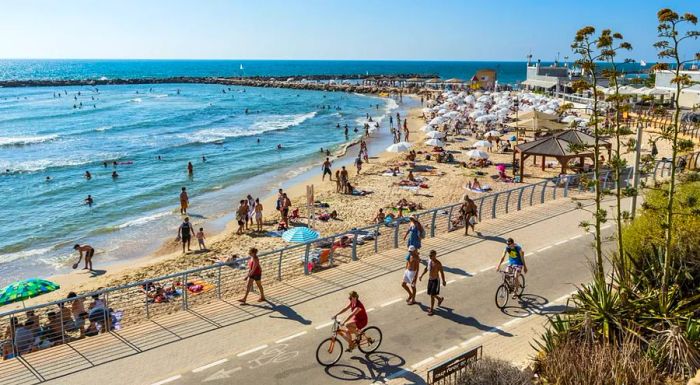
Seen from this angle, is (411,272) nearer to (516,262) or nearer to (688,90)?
(516,262)

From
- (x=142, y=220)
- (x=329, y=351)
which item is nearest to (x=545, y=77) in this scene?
(x=142, y=220)

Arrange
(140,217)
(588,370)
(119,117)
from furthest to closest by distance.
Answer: (119,117)
(140,217)
(588,370)

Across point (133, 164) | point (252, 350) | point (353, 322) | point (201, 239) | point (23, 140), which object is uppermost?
point (353, 322)

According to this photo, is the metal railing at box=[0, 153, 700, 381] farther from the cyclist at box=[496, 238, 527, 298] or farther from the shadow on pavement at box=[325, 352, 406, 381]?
the shadow on pavement at box=[325, 352, 406, 381]

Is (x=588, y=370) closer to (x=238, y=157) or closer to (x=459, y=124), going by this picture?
(x=238, y=157)

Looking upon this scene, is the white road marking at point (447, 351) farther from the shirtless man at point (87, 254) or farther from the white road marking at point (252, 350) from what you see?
A: the shirtless man at point (87, 254)

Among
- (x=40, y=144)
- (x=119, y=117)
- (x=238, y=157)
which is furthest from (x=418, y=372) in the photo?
(x=119, y=117)

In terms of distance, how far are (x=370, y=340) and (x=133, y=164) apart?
34.8 m

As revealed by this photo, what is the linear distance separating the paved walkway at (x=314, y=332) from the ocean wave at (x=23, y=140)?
47.3 m

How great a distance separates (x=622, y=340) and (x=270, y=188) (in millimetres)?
25479

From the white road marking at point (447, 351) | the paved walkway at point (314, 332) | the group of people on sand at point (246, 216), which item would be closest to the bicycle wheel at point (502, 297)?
the paved walkway at point (314, 332)

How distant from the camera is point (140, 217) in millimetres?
26969

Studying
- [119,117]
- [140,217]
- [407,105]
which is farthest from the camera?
[407,105]

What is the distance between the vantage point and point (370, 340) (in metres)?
9.68
